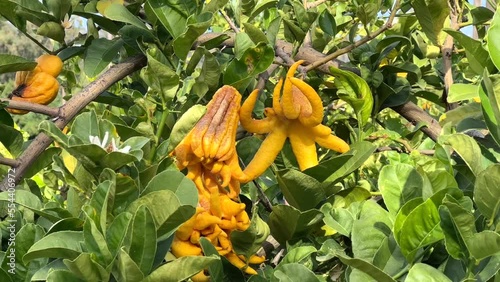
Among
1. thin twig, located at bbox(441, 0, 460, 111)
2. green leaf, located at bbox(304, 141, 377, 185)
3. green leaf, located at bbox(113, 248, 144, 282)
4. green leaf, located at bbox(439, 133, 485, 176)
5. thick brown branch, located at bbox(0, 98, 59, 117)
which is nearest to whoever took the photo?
green leaf, located at bbox(113, 248, 144, 282)

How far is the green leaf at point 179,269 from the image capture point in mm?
598

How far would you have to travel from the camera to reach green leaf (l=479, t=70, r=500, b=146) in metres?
0.61

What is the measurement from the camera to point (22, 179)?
900mm

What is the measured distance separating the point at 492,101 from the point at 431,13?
449mm

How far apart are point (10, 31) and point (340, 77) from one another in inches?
655

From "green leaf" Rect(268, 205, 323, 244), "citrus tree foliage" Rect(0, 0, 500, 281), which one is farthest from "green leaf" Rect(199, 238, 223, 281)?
"green leaf" Rect(268, 205, 323, 244)

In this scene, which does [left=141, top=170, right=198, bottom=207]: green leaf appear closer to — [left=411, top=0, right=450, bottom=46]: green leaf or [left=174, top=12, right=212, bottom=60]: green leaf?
[left=174, top=12, right=212, bottom=60]: green leaf

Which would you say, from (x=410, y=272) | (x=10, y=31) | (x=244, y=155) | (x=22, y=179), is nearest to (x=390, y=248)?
(x=410, y=272)

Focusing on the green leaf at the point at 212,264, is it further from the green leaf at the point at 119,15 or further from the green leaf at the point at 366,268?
the green leaf at the point at 119,15

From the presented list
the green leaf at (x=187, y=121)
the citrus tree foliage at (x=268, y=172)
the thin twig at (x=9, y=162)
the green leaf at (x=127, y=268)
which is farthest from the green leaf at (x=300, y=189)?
the thin twig at (x=9, y=162)

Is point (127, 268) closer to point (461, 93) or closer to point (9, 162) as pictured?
point (9, 162)

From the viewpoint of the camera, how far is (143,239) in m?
0.61

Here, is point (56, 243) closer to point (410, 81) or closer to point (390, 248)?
point (390, 248)

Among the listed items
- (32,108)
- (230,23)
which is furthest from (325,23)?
(32,108)
